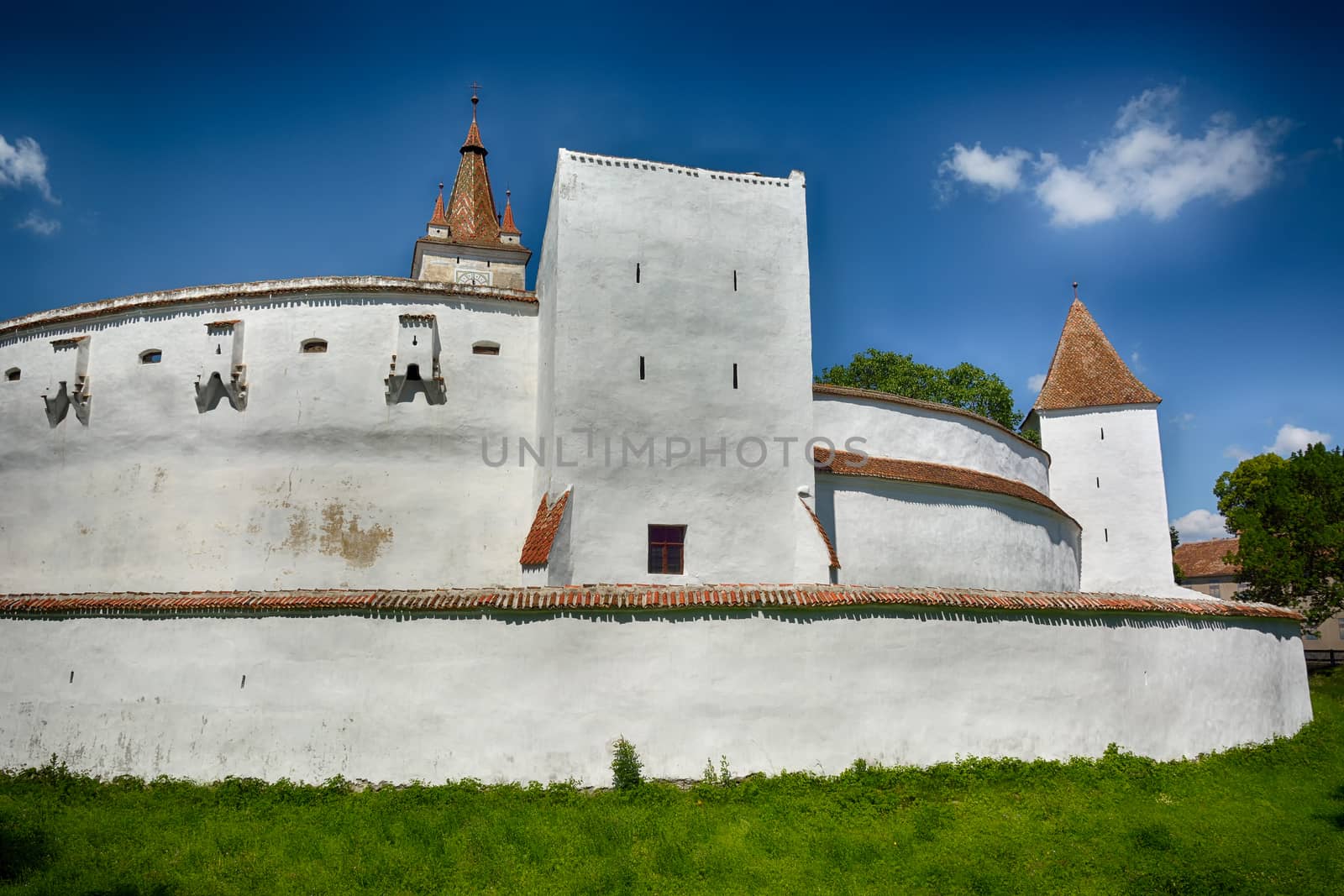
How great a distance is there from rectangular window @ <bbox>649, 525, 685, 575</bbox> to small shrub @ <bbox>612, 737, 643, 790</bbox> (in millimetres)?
4866

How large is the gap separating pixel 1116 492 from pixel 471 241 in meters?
25.0

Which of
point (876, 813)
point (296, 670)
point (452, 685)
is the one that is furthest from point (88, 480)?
point (876, 813)

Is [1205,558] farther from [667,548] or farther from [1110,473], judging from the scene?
[667,548]

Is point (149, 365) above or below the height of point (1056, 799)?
above

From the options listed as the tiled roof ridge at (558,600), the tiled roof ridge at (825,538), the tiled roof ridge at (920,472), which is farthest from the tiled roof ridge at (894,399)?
the tiled roof ridge at (558,600)

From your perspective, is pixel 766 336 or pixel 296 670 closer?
pixel 296 670

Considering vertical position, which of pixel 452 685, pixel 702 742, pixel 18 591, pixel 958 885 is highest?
pixel 18 591

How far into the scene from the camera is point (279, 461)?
18.0 metres

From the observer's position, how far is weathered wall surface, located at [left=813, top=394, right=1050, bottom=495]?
2036 centimetres

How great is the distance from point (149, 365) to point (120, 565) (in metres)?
4.15

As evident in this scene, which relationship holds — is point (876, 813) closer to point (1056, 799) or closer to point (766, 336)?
point (1056, 799)

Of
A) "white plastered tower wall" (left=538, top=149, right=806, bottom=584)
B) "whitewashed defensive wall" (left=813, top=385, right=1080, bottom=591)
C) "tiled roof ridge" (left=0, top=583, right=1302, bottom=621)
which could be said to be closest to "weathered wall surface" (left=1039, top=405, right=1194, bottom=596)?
"whitewashed defensive wall" (left=813, top=385, right=1080, bottom=591)

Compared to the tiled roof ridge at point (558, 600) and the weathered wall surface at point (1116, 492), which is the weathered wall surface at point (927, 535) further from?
the weathered wall surface at point (1116, 492)

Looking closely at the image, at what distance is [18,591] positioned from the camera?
61.2 feet
